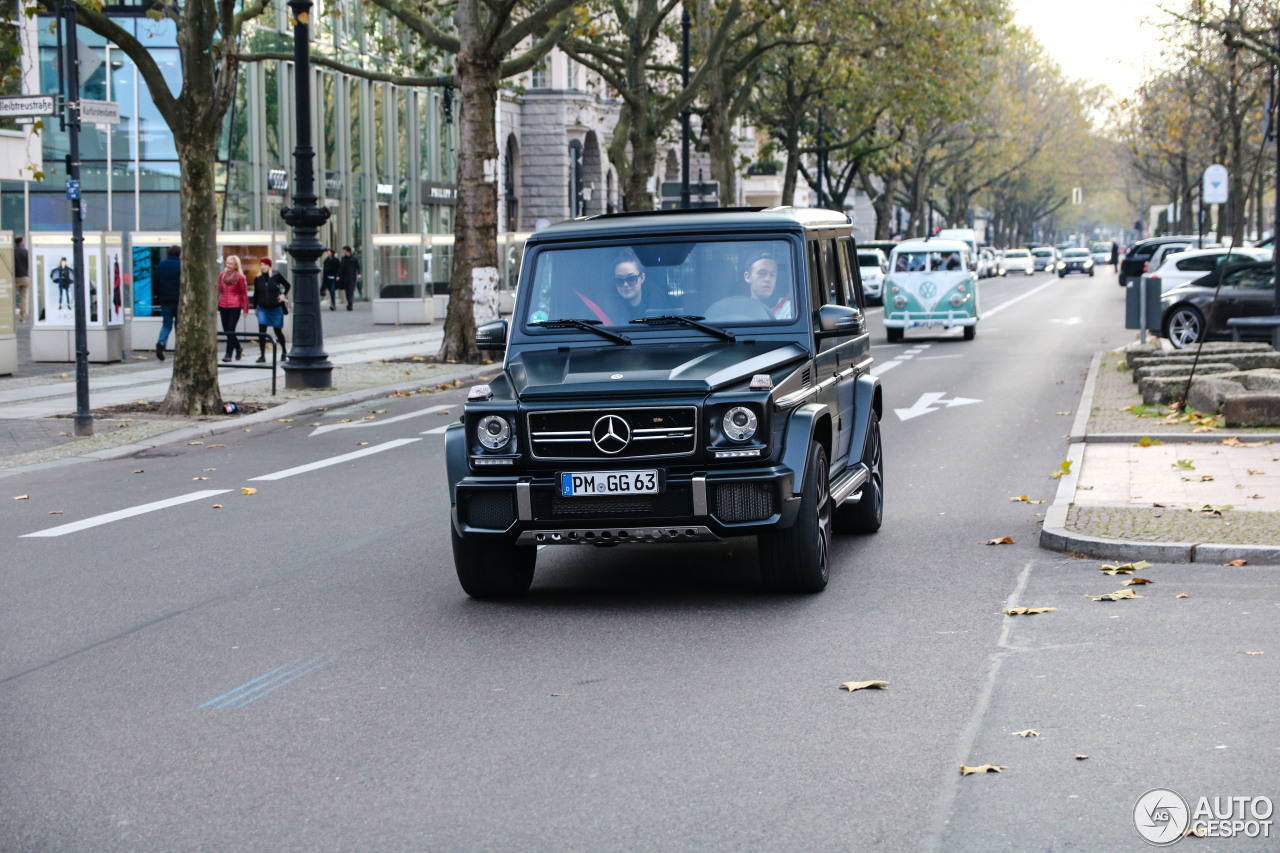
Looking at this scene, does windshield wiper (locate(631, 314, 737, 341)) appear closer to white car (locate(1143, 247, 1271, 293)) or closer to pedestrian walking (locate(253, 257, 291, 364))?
pedestrian walking (locate(253, 257, 291, 364))

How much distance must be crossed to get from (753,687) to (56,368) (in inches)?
820

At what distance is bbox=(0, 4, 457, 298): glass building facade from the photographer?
3962 cm

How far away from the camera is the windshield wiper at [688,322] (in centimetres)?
836

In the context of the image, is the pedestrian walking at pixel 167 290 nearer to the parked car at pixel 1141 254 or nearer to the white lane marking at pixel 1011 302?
the white lane marking at pixel 1011 302

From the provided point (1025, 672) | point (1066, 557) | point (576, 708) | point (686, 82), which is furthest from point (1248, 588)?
point (686, 82)

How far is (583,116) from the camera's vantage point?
205ft

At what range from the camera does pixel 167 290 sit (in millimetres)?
26672

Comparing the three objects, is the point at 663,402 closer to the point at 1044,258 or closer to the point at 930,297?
the point at 930,297

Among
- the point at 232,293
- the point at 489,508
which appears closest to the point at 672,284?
the point at 489,508

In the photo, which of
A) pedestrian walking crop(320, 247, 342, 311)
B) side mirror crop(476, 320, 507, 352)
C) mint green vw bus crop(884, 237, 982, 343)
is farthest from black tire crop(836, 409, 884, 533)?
pedestrian walking crop(320, 247, 342, 311)

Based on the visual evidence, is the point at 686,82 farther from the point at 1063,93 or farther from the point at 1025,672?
the point at 1063,93

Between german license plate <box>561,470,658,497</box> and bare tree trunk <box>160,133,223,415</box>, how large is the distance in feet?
36.2

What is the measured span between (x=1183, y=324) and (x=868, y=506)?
18.0 metres

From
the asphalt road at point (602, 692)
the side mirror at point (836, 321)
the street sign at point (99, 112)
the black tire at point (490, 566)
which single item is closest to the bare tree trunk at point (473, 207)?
the street sign at point (99, 112)
